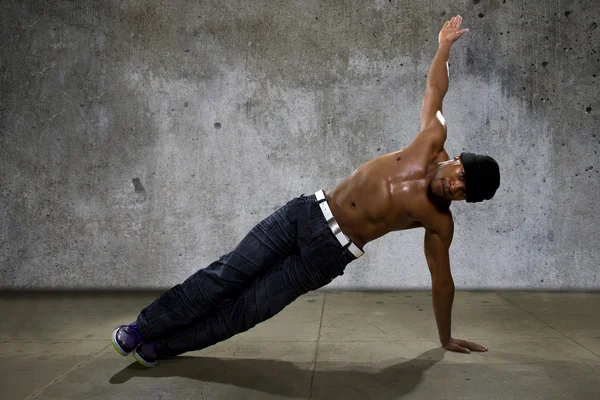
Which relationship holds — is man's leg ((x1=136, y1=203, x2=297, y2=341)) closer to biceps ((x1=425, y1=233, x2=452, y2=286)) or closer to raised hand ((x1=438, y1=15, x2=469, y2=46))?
biceps ((x1=425, y1=233, x2=452, y2=286))

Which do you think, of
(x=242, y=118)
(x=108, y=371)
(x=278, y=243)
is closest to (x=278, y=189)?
(x=242, y=118)

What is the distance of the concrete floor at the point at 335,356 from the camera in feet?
6.66

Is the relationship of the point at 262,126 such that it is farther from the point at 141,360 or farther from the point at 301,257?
the point at 141,360

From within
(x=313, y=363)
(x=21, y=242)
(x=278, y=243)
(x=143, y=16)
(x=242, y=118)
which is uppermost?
(x=143, y=16)

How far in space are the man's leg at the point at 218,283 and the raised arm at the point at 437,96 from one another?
813 mm

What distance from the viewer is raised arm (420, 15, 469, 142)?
2.44 metres

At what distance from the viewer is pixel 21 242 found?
4.11 m

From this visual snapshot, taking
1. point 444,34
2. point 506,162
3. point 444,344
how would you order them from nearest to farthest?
point 444,344 → point 444,34 → point 506,162

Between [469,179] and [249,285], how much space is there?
42.1 inches

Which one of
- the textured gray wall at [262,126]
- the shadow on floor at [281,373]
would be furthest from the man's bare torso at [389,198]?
the textured gray wall at [262,126]

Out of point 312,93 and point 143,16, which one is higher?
point 143,16

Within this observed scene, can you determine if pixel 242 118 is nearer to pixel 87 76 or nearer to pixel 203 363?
pixel 87 76

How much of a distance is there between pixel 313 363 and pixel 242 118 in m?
2.26

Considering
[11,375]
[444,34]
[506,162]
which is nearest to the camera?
[11,375]
